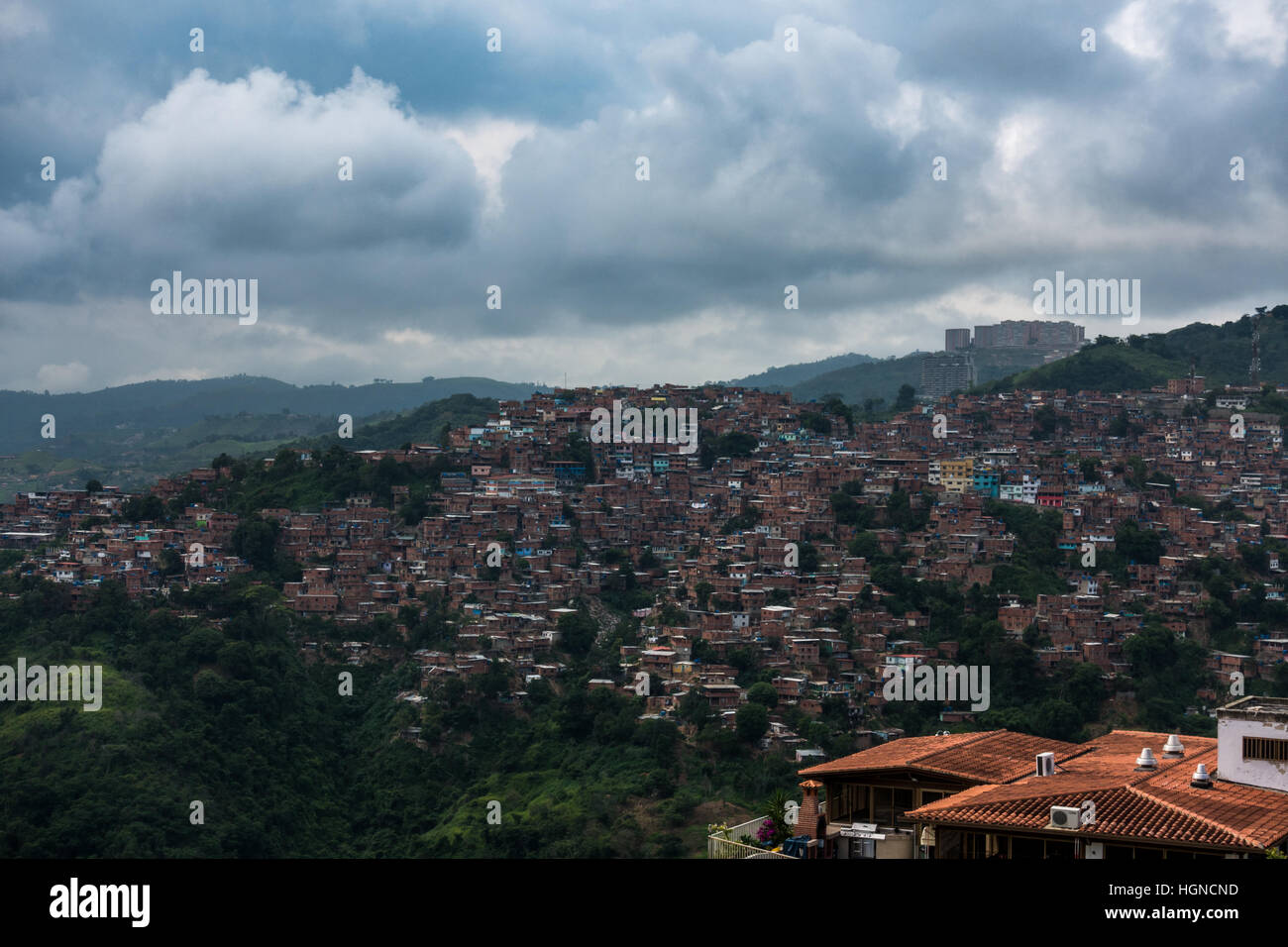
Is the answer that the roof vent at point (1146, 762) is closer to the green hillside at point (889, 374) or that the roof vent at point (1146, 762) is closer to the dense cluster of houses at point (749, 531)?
the dense cluster of houses at point (749, 531)

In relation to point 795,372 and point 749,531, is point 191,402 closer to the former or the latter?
point 795,372

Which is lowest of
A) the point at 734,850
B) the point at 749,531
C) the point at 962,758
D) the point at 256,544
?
the point at 734,850

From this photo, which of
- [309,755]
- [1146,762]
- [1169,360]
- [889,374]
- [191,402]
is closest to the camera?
[1146,762]

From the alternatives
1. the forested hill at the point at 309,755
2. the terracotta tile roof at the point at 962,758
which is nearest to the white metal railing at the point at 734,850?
the terracotta tile roof at the point at 962,758

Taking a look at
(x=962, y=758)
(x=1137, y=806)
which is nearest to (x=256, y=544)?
(x=962, y=758)

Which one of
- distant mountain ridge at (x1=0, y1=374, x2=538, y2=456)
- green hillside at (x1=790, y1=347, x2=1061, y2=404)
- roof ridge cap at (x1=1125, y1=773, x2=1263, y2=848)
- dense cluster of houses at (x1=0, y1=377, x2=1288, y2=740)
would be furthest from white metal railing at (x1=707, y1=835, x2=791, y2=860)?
distant mountain ridge at (x1=0, y1=374, x2=538, y2=456)
